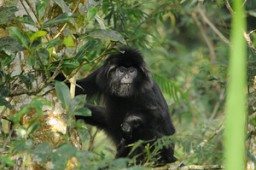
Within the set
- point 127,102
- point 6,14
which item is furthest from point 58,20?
point 127,102

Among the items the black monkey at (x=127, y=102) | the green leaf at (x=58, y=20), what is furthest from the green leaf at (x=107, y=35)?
the black monkey at (x=127, y=102)

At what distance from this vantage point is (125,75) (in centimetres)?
460

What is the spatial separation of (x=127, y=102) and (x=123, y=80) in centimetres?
26

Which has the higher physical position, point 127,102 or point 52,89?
point 52,89

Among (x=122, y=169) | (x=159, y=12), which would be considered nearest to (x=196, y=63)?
(x=159, y=12)

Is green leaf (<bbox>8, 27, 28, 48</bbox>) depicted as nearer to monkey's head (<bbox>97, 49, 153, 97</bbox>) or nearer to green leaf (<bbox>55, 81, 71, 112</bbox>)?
green leaf (<bbox>55, 81, 71, 112</bbox>)

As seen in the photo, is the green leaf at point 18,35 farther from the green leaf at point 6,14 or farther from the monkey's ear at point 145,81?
the monkey's ear at point 145,81

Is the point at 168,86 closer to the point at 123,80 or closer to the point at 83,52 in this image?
the point at 123,80

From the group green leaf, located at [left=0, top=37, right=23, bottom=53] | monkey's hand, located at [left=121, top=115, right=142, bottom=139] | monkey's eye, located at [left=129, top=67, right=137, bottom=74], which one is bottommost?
monkey's hand, located at [left=121, top=115, right=142, bottom=139]

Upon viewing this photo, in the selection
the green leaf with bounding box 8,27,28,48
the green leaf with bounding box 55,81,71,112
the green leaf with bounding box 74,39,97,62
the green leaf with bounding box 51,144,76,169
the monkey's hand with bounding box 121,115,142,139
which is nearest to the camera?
the green leaf with bounding box 51,144,76,169

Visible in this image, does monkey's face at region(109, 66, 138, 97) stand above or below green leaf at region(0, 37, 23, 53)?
below

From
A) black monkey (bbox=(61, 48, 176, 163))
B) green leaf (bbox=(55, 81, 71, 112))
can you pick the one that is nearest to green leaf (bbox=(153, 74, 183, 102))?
black monkey (bbox=(61, 48, 176, 163))

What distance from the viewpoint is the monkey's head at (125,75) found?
458 centimetres

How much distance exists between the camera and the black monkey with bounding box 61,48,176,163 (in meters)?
4.56
